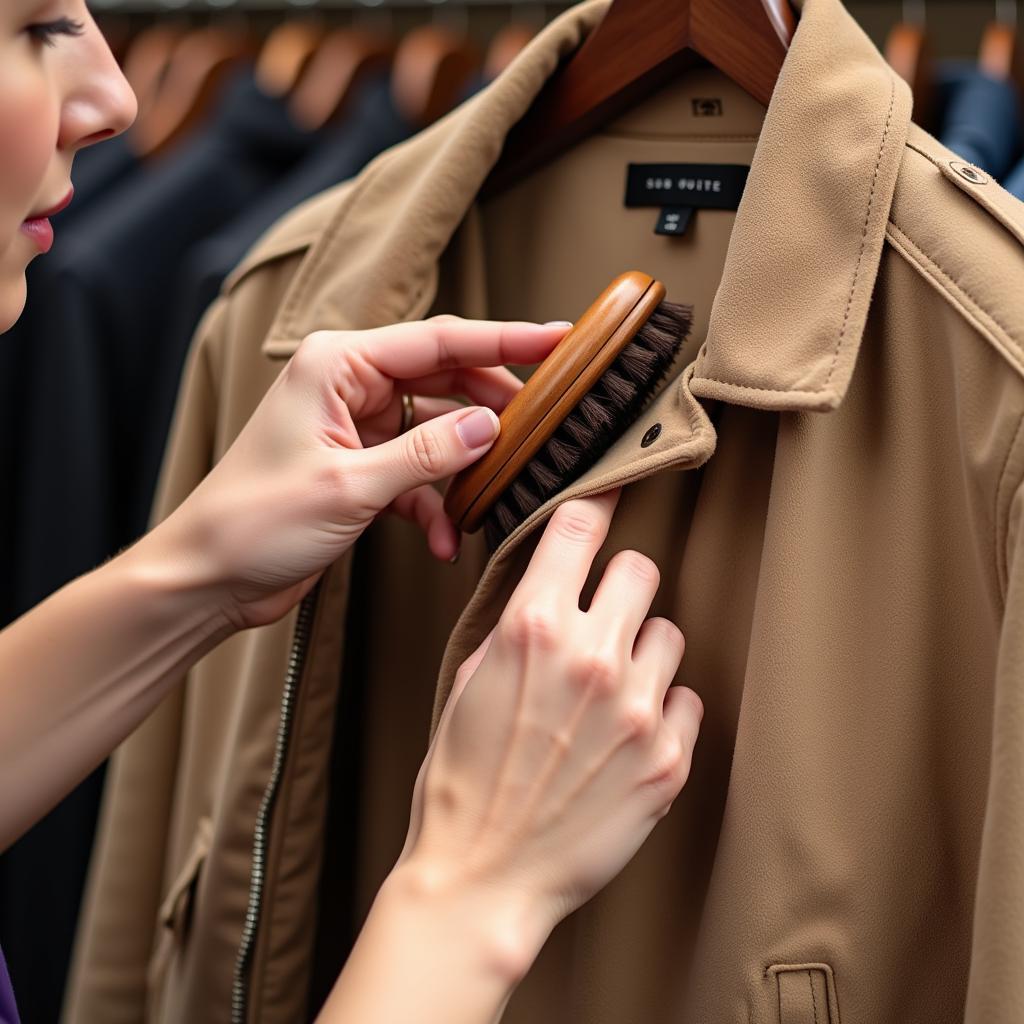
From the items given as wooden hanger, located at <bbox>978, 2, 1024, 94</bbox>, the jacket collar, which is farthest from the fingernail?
A: wooden hanger, located at <bbox>978, 2, 1024, 94</bbox>

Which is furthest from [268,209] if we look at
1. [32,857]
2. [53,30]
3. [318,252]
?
[32,857]

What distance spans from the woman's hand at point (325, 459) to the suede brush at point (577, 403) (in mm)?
21

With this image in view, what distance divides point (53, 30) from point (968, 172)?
0.46 m

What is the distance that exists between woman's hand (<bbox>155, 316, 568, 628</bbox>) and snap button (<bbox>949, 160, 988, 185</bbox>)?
23 cm

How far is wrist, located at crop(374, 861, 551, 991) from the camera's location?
52cm

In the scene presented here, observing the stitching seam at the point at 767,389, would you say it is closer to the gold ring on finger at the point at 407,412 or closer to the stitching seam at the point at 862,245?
the stitching seam at the point at 862,245

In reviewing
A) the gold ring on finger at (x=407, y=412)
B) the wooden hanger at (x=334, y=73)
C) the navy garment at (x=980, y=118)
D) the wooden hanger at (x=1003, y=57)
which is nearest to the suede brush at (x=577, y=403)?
the gold ring on finger at (x=407, y=412)

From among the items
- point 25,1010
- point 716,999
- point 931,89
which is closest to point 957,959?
point 716,999

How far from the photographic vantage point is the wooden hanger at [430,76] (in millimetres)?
1179

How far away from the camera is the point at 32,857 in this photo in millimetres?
1115

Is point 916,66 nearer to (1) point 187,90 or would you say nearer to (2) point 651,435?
(2) point 651,435

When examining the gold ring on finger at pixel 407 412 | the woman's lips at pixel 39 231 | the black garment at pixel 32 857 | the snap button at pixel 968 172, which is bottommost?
the black garment at pixel 32 857

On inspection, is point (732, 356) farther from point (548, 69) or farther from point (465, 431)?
point (548, 69)

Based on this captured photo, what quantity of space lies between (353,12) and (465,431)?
121cm
